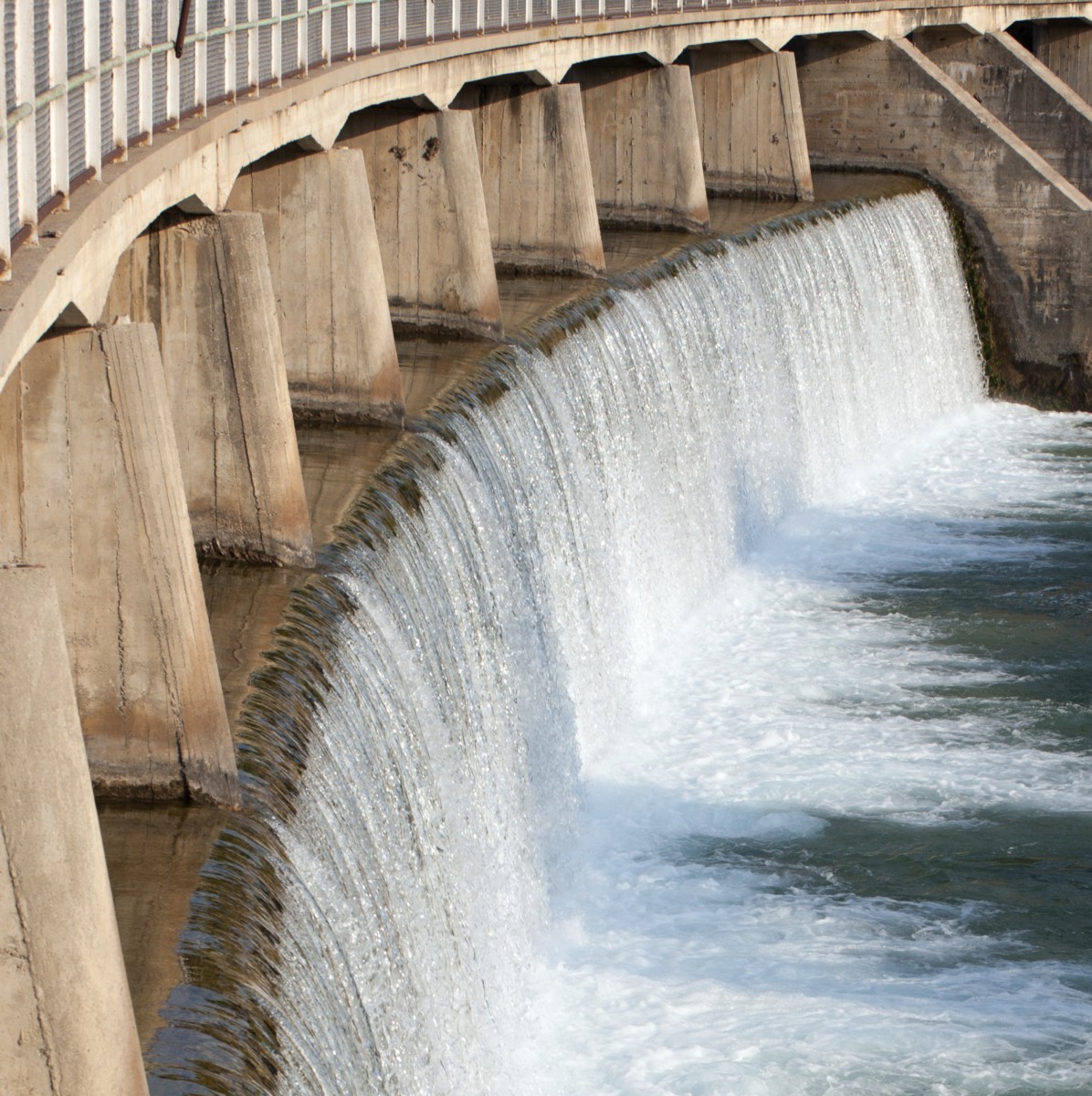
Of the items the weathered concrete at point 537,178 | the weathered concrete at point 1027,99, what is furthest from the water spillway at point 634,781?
the weathered concrete at point 1027,99

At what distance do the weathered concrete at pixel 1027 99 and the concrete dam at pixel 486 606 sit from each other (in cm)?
526

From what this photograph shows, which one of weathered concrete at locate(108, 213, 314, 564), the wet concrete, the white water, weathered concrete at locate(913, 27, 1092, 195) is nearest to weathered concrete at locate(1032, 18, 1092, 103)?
weathered concrete at locate(913, 27, 1092, 195)

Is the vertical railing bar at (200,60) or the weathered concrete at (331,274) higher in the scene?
the weathered concrete at (331,274)

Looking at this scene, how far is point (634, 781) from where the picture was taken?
47.2ft

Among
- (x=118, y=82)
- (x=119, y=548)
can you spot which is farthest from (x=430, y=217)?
(x=119, y=548)

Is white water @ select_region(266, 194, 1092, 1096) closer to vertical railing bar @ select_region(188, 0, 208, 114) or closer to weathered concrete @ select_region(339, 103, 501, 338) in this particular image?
weathered concrete @ select_region(339, 103, 501, 338)

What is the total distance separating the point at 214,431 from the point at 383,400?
2.53 m

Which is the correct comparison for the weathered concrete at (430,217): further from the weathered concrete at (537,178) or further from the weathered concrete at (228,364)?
the weathered concrete at (228,364)

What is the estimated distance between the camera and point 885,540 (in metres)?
21.0

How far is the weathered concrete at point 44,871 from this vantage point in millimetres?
5531

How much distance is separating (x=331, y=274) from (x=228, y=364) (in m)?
2.79

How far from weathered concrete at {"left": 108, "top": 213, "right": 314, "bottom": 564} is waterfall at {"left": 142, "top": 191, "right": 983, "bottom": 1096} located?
50cm

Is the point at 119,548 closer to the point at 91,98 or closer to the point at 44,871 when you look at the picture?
the point at 91,98

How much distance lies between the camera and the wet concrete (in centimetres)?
766
